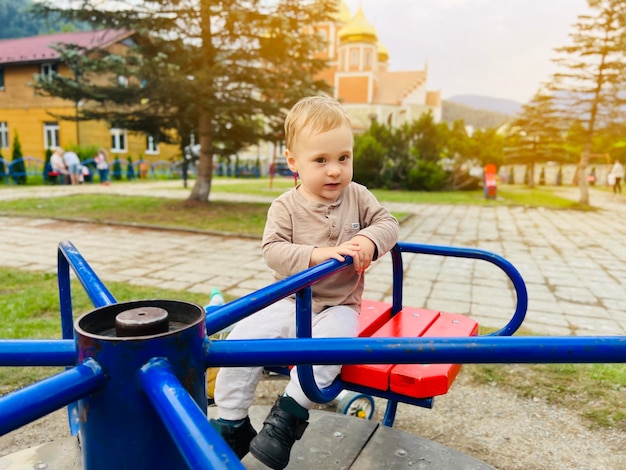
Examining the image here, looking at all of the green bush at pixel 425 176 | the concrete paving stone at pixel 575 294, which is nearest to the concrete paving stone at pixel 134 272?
the concrete paving stone at pixel 575 294

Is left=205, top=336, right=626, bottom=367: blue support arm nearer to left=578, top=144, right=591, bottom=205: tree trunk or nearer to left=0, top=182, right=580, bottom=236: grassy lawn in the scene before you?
left=0, top=182, right=580, bottom=236: grassy lawn

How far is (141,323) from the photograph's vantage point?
0.73 meters

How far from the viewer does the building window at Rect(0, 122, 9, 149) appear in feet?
79.3

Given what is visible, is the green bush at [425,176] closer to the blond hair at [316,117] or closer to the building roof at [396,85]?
the blond hair at [316,117]

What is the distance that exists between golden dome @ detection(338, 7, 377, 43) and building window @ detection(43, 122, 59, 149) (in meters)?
26.8

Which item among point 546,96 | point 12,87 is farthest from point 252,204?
point 12,87

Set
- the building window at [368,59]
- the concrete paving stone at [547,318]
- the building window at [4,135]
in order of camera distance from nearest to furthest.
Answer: the concrete paving stone at [547,318], the building window at [4,135], the building window at [368,59]

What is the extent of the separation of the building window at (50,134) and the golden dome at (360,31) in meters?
26.8

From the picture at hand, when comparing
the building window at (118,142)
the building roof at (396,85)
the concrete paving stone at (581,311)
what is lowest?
the concrete paving stone at (581,311)

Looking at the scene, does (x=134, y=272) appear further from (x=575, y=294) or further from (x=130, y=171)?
(x=130, y=171)

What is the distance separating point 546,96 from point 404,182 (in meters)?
5.35

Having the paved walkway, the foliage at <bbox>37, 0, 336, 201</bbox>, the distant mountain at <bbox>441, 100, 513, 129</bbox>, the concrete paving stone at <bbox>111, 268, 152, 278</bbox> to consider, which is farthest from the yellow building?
the distant mountain at <bbox>441, 100, 513, 129</bbox>

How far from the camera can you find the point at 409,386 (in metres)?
1.38

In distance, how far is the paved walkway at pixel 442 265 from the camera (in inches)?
150
